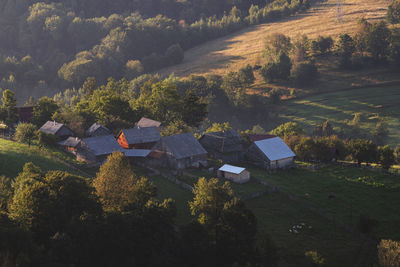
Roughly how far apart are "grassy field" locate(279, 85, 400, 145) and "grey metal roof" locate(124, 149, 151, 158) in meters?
52.1

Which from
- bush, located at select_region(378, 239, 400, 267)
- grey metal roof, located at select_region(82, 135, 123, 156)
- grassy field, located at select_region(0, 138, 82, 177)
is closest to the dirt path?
grey metal roof, located at select_region(82, 135, 123, 156)

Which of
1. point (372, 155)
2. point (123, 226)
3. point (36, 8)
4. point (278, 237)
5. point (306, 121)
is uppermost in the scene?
point (36, 8)

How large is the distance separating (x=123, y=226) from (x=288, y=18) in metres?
162

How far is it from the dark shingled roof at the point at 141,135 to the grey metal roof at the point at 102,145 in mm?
4200

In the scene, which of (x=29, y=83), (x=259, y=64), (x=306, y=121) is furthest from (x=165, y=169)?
(x=29, y=83)

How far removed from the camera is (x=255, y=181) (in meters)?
53.4

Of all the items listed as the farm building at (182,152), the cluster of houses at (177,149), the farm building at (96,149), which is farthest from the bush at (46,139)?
the farm building at (182,152)

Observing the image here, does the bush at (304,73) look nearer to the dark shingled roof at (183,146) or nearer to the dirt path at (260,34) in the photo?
the dirt path at (260,34)

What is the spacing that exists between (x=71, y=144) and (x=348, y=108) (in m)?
73.5

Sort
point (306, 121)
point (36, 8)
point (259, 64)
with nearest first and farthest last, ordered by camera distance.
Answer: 1. point (306, 121)
2. point (259, 64)
3. point (36, 8)

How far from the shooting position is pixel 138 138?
208 ft

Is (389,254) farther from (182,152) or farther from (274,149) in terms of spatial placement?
(182,152)

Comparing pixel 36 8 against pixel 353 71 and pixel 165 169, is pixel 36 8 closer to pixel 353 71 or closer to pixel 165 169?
pixel 353 71

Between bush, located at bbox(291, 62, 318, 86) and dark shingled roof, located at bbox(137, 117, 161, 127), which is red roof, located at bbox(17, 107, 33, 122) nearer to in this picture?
dark shingled roof, located at bbox(137, 117, 161, 127)
